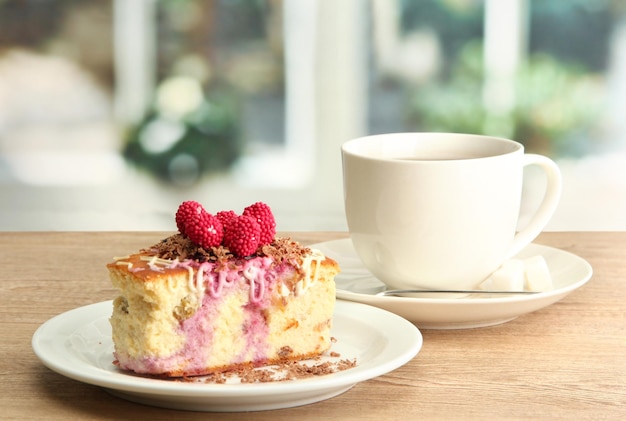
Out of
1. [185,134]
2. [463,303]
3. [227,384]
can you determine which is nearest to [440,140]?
[463,303]

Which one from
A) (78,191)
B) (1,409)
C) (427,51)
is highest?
(427,51)

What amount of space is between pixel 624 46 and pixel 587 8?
10.1 inches

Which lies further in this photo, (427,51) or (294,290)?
(427,51)

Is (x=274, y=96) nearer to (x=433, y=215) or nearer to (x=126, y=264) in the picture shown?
(x=433, y=215)

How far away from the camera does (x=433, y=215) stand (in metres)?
1.10

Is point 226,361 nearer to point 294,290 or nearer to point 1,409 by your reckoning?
point 294,290

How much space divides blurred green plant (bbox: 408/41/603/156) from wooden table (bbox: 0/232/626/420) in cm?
267

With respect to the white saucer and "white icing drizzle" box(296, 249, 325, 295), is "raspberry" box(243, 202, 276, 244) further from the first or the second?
the white saucer

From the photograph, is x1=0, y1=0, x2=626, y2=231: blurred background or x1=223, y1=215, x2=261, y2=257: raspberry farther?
x1=0, y1=0, x2=626, y2=231: blurred background

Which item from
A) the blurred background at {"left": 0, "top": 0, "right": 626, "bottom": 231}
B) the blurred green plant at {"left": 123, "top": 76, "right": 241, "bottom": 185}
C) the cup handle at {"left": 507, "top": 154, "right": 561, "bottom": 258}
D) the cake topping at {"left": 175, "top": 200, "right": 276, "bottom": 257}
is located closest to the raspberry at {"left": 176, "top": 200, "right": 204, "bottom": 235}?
the cake topping at {"left": 175, "top": 200, "right": 276, "bottom": 257}

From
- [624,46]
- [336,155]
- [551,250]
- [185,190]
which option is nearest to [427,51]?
[336,155]

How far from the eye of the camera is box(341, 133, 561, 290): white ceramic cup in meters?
1.09

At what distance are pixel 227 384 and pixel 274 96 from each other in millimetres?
3215

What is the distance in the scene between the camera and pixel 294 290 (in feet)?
3.24
